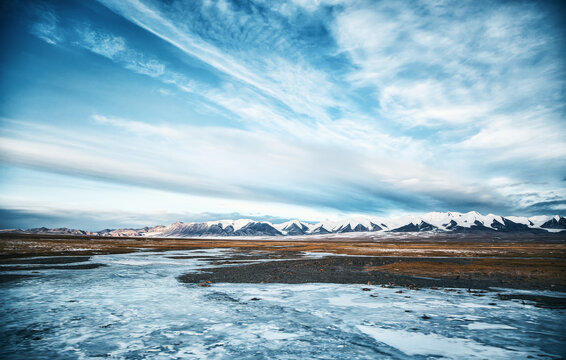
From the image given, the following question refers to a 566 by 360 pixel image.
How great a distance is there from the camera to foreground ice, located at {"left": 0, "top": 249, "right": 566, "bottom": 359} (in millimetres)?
8414

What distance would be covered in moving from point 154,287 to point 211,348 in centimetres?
1239

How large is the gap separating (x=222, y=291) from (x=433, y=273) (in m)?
20.4

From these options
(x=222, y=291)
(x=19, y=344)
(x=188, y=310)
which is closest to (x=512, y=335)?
(x=188, y=310)

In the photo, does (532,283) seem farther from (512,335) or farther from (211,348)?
(211,348)

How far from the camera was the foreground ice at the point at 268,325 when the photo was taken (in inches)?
331

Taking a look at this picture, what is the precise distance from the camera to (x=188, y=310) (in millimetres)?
13172

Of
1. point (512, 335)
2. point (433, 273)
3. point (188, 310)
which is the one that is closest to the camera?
point (512, 335)

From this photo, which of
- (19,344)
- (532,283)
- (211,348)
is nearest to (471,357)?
(211,348)

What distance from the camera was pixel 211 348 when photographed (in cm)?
866

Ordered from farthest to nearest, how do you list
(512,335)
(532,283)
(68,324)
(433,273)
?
(433,273) → (532,283) → (68,324) → (512,335)

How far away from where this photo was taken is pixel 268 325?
11.1 m

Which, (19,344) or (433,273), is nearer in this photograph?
(19,344)

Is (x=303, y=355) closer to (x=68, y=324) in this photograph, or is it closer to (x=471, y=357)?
(x=471, y=357)

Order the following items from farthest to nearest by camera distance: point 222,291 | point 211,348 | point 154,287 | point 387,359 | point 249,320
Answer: point 154,287
point 222,291
point 249,320
point 211,348
point 387,359
